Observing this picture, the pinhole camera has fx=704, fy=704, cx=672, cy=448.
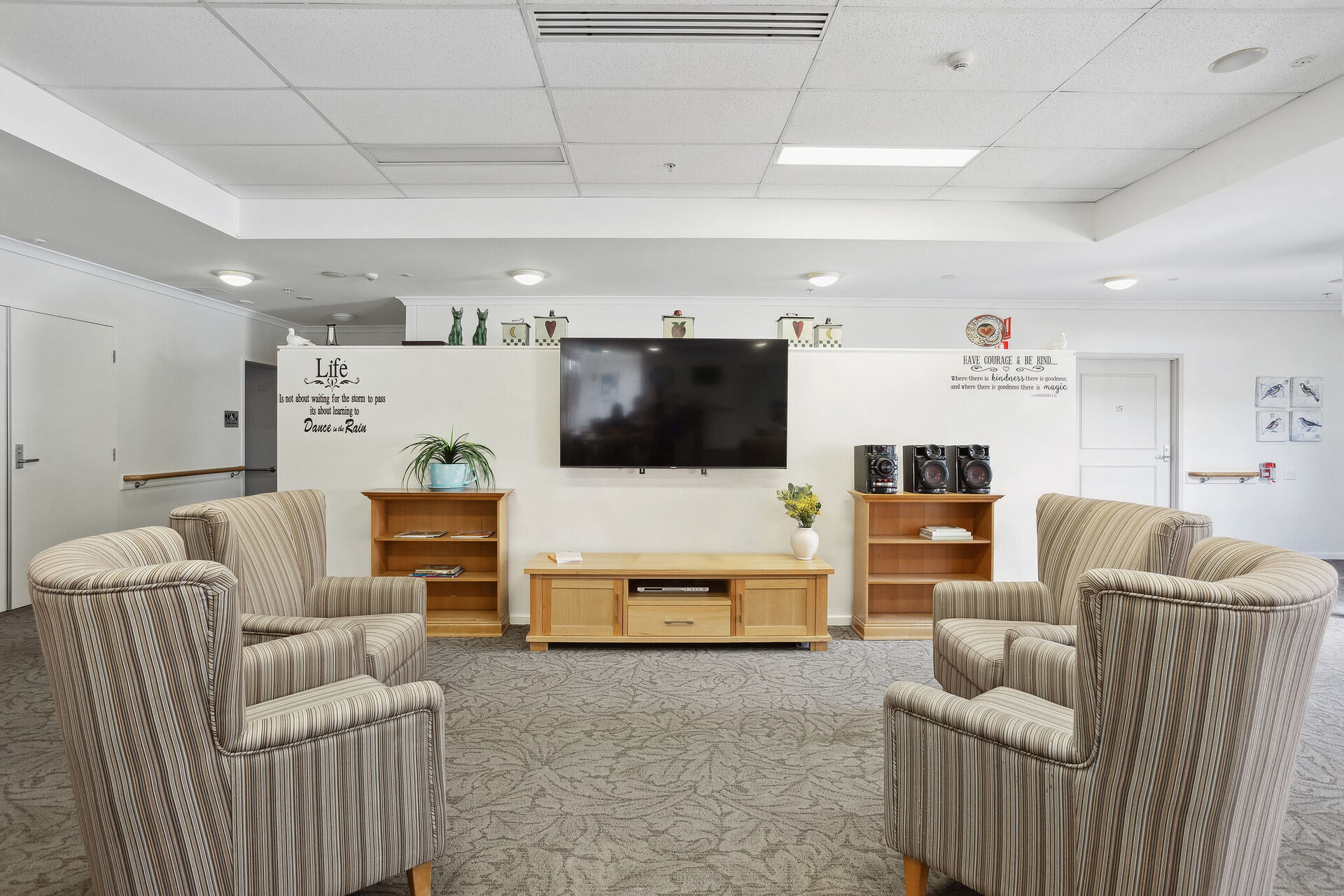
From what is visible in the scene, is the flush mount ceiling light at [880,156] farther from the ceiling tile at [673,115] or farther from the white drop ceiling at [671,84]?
the ceiling tile at [673,115]

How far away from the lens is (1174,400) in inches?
274

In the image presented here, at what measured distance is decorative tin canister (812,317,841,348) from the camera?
4.68m

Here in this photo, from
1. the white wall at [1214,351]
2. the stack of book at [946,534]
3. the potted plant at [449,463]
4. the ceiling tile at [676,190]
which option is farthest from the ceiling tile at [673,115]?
the white wall at [1214,351]

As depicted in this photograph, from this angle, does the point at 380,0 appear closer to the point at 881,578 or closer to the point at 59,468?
the point at 881,578

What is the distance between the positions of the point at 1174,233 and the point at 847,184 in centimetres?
208

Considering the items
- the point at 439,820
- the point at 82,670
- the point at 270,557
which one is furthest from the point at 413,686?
the point at 270,557

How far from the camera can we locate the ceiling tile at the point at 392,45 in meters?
2.52

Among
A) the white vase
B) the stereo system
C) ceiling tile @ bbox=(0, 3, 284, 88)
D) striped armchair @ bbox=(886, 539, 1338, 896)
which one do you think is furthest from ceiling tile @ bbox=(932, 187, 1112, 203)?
ceiling tile @ bbox=(0, 3, 284, 88)

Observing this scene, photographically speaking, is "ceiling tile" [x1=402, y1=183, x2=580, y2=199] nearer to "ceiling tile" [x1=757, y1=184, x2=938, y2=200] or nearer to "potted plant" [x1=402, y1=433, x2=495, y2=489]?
"ceiling tile" [x1=757, y1=184, x2=938, y2=200]

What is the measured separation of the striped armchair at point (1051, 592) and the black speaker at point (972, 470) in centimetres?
107

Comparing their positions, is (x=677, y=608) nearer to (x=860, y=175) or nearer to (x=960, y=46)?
(x=860, y=175)

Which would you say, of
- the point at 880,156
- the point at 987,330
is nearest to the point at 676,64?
the point at 880,156

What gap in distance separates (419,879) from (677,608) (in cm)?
239

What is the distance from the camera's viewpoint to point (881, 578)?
174 inches
